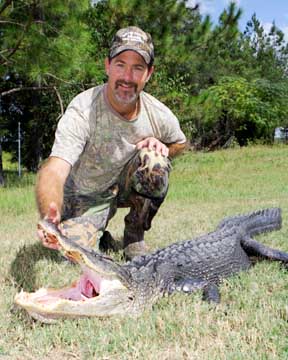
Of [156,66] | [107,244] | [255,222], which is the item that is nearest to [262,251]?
[255,222]

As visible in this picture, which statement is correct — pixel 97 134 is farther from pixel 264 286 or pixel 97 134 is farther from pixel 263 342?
pixel 263 342

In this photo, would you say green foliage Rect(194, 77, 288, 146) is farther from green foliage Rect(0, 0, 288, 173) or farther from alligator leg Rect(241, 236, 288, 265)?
alligator leg Rect(241, 236, 288, 265)

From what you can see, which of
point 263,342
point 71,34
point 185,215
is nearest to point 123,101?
point 263,342

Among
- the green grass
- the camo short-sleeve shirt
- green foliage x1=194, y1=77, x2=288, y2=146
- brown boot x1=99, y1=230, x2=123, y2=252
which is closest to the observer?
the green grass

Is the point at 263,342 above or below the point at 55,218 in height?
below

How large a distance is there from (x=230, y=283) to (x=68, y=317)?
35.5 inches

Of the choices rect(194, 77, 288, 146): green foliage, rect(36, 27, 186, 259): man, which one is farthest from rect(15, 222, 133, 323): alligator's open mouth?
rect(194, 77, 288, 146): green foliage

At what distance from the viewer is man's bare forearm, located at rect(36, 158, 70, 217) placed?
2.30 m

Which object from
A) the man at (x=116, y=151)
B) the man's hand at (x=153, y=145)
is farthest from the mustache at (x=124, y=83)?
the man's hand at (x=153, y=145)

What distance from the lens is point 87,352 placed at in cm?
179

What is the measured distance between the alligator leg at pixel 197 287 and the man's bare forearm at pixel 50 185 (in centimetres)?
62

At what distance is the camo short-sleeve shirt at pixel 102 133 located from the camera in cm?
273

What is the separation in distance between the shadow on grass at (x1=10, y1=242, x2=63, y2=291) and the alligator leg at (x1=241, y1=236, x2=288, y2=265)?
1.05 m

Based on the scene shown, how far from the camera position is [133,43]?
106 inches
